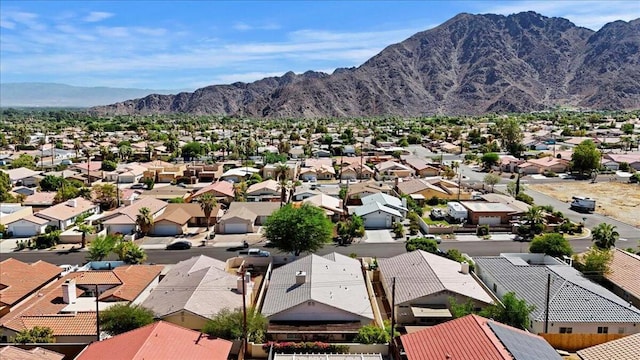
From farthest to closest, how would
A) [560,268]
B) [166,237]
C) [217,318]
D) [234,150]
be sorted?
[234,150], [166,237], [560,268], [217,318]

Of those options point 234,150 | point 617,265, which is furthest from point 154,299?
point 234,150

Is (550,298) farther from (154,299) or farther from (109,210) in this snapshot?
(109,210)

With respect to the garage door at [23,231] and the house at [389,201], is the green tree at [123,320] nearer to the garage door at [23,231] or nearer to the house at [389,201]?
the garage door at [23,231]

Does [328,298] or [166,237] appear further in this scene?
[166,237]

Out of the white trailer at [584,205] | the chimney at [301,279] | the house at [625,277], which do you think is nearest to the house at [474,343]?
the chimney at [301,279]

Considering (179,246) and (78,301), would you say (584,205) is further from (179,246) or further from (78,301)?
(78,301)

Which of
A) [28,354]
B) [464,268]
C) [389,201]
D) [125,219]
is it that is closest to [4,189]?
[125,219]
